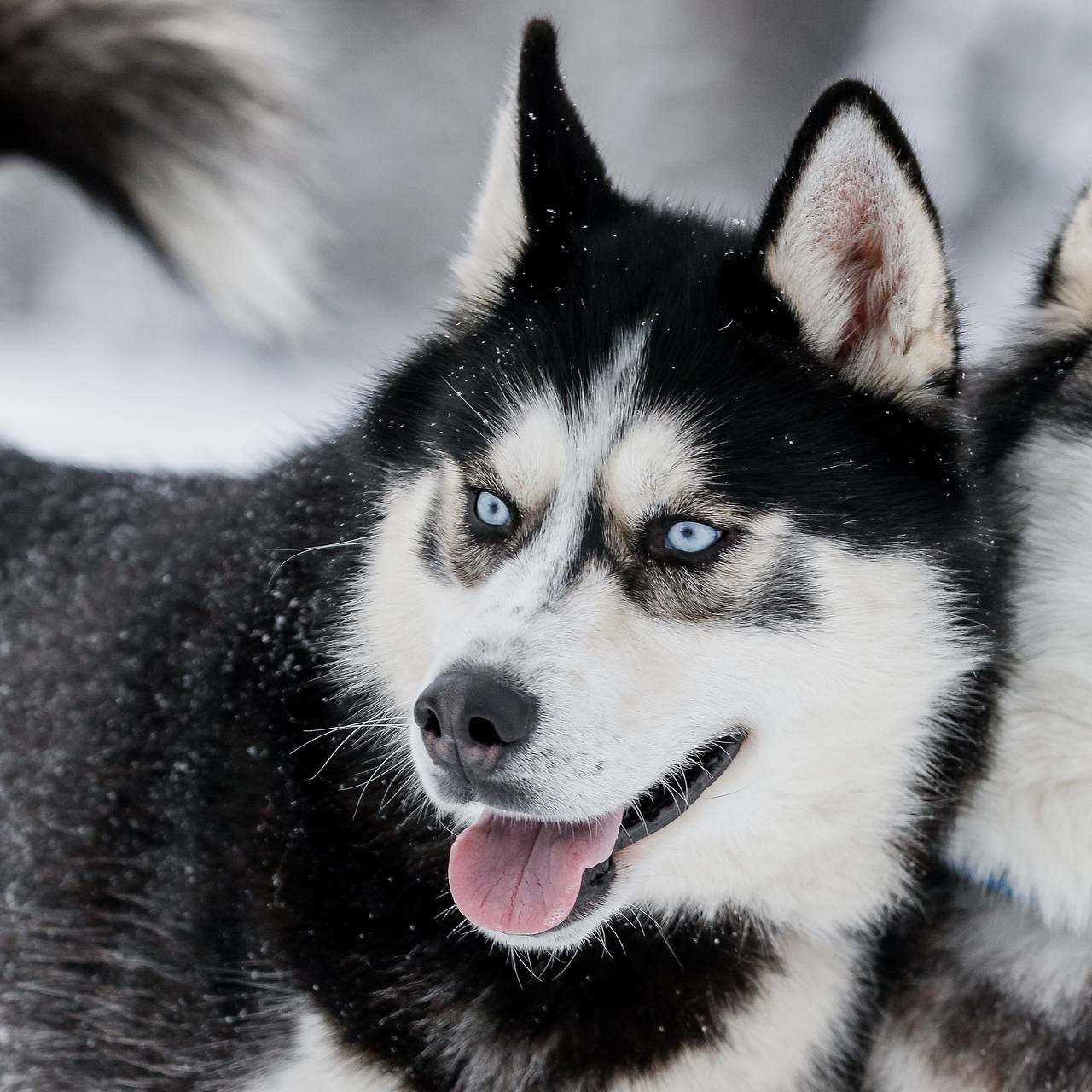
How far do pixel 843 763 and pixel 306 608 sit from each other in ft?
2.71

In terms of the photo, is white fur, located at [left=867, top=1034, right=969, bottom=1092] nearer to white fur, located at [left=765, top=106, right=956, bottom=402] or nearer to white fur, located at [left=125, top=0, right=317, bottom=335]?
white fur, located at [left=765, top=106, right=956, bottom=402]

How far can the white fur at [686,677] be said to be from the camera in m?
1.51

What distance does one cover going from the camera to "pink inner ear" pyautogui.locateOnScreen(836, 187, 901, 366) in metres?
1.66

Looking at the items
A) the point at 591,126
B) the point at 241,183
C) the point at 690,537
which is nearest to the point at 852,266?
the point at 690,537

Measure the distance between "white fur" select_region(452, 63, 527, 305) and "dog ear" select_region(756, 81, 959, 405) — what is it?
389mm

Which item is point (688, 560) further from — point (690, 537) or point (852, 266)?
point (852, 266)

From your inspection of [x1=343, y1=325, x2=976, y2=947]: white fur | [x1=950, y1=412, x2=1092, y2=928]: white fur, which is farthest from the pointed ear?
[x1=343, y1=325, x2=976, y2=947]: white fur

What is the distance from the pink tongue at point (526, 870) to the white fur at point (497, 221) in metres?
0.79

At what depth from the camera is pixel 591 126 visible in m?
5.80

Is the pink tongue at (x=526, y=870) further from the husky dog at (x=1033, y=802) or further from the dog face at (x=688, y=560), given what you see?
the husky dog at (x=1033, y=802)

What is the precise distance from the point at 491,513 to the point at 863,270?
1.92 ft

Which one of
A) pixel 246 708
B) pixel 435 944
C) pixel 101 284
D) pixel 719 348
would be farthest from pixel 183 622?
pixel 101 284

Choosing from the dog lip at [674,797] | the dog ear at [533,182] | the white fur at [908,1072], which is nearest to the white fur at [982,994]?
the white fur at [908,1072]

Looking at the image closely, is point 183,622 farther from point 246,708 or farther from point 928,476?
point 928,476
